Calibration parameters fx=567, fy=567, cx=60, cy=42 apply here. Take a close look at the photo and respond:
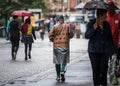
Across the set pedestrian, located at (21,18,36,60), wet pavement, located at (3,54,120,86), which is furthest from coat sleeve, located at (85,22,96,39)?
pedestrian, located at (21,18,36,60)

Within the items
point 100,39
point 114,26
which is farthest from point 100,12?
point 114,26

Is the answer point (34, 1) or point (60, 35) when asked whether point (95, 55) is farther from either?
point (34, 1)

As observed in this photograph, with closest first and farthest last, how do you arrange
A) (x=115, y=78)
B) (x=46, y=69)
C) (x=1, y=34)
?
(x=115, y=78) < (x=46, y=69) < (x=1, y=34)

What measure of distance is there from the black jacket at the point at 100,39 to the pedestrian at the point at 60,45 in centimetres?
390

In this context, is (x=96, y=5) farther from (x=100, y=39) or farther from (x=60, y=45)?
(x=60, y=45)

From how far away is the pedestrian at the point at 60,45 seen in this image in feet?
49.4

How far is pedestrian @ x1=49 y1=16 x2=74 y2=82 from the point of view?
15062 mm

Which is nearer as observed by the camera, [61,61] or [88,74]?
[61,61]

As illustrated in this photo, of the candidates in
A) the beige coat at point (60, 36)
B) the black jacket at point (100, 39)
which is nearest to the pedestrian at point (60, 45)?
the beige coat at point (60, 36)

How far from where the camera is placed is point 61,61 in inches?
591

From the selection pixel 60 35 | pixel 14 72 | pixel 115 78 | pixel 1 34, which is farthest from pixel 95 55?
pixel 1 34

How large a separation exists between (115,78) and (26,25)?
30.7 ft

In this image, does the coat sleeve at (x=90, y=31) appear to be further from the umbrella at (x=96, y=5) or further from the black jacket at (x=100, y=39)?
the umbrella at (x=96, y=5)

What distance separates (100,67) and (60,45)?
4.14 m
